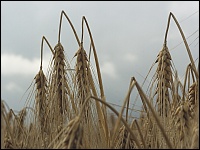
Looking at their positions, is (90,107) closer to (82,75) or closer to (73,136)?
(82,75)

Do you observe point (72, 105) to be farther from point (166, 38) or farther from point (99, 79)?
point (166, 38)

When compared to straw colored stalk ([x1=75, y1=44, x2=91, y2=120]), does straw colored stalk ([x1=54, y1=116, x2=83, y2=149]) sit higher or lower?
lower

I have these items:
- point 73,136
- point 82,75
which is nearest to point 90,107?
point 82,75

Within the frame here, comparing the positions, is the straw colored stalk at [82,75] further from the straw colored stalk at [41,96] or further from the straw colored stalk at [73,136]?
the straw colored stalk at [73,136]

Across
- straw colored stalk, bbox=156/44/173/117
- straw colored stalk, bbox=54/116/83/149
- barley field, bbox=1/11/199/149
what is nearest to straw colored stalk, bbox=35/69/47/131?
barley field, bbox=1/11/199/149

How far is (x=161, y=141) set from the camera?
4.81 feet

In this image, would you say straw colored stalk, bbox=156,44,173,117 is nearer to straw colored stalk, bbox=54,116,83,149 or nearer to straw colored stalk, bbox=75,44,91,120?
straw colored stalk, bbox=75,44,91,120

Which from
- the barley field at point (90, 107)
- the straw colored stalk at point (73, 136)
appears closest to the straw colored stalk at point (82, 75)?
the barley field at point (90, 107)

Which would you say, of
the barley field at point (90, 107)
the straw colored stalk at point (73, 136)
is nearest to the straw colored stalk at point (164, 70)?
the barley field at point (90, 107)

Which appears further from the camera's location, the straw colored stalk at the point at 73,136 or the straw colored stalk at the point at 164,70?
the straw colored stalk at the point at 164,70

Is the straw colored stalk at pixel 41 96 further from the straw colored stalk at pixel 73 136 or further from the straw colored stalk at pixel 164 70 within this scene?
the straw colored stalk at pixel 73 136

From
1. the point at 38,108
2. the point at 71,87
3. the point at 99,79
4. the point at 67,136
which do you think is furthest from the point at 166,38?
the point at 67,136

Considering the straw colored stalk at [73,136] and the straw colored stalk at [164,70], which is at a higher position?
the straw colored stalk at [164,70]

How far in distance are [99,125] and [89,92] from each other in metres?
0.18
